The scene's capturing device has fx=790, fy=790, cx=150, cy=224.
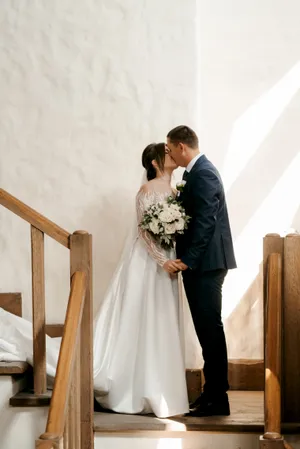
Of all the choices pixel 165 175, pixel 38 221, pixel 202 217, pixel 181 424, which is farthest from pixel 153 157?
pixel 181 424

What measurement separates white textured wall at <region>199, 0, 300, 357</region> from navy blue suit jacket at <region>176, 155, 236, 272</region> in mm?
952

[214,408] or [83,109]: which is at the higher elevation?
[83,109]

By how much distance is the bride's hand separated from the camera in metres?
4.63

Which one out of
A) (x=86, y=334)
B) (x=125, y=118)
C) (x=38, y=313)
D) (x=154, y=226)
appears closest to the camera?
(x=86, y=334)

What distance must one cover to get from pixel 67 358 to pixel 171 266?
115 centimetres

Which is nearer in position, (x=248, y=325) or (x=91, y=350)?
(x=91, y=350)

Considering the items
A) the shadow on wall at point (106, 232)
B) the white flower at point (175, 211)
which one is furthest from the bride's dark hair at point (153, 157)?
the shadow on wall at point (106, 232)

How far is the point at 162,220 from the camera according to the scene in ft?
15.0

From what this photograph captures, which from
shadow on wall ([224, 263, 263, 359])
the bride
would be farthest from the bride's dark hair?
shadow on wall ([224, 263, 263, 359])

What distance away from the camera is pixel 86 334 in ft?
14.0

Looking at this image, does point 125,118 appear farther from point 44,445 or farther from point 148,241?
point 44,445

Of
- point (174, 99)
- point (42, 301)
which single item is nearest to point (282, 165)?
point (174, 99)

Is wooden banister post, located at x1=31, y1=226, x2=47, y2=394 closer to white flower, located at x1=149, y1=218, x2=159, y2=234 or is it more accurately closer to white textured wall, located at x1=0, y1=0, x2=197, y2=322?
white flower, located at x1=149, y1=218, x2=159, y2=234

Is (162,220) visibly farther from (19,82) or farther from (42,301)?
(19,82)
